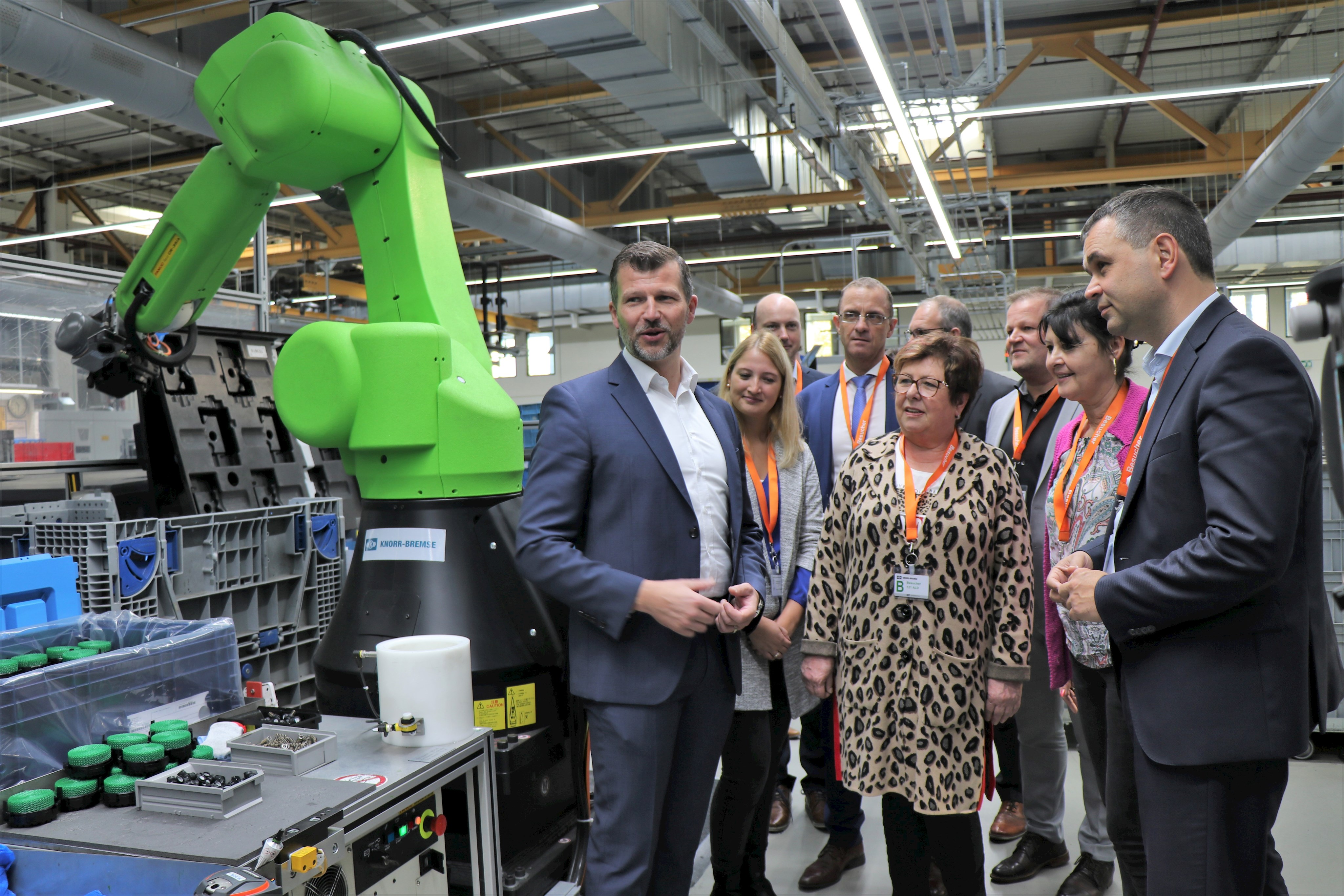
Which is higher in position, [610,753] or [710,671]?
[710,671]

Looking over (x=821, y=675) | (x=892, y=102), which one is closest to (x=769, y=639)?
(x=821, y=675)

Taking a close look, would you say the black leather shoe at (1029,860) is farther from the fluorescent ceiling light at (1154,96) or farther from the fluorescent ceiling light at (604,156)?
the fluorescent ceiling light at (604,156)

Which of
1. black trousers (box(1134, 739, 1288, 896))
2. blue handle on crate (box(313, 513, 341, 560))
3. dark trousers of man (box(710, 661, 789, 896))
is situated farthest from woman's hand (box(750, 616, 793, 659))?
blue handle on crate (box(313, 513, 341, 560))

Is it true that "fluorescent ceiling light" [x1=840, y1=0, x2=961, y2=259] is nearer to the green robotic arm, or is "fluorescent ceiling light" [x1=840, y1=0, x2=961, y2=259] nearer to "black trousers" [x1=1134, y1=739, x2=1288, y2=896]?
the green robotic arm

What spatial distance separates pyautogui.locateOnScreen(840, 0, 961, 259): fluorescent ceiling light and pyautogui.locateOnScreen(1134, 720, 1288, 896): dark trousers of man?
336 centimetres

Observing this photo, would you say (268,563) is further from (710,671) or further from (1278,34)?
(1278,34)

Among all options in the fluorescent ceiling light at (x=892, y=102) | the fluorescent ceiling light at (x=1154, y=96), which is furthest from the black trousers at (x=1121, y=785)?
the fluorescent ceiling light at (x=1154, y=96)

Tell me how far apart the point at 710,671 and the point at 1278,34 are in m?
8.22

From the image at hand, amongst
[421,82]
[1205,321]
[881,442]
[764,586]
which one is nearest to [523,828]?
[764,586]

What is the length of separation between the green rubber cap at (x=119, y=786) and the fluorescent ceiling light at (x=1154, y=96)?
613cm

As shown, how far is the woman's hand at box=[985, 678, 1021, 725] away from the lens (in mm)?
2121

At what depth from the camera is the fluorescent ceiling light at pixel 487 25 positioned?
14.6 ft

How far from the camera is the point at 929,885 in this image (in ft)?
7.41

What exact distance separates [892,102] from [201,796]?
5015 mm
